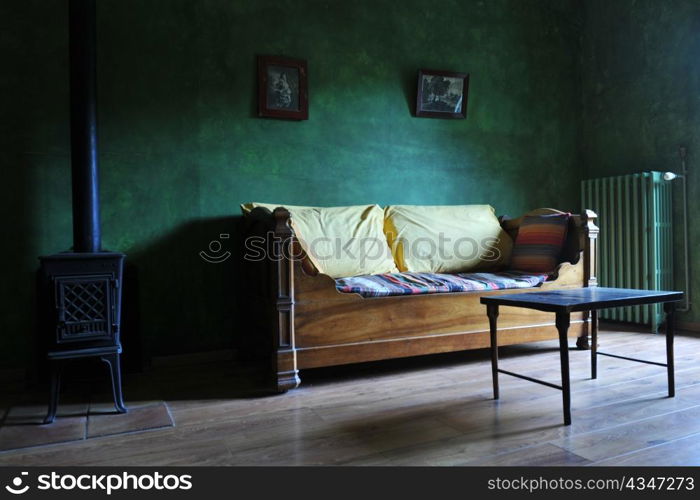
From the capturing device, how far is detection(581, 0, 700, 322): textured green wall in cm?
364

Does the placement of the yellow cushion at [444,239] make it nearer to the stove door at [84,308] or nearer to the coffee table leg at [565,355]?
the coffee table leg at [565,355]

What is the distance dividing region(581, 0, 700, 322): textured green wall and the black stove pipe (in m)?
3.77

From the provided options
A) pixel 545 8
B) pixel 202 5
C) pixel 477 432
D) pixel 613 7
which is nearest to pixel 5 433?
pixel 477 432

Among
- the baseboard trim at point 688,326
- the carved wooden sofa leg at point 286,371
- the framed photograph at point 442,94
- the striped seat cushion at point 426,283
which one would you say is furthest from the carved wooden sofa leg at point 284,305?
the baseboard trim at point 688,326

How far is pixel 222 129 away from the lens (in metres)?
3.16

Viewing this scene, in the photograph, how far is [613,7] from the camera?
4.11 m

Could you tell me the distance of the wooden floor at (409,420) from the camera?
1.65 m

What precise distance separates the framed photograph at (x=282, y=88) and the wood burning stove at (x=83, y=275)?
3.45ft

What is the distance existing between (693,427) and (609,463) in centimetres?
53

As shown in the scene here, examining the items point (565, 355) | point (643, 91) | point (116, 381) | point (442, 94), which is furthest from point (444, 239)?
point (116, 381)

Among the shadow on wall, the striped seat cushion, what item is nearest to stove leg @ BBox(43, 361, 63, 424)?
the shadow on wall

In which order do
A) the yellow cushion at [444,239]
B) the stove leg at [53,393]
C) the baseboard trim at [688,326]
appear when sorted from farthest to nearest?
the baseboard trim at [688,326]
the yellow cushion at [444,239]
the stove leg at [53,393]

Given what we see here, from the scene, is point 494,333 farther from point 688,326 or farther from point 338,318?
point 688,326

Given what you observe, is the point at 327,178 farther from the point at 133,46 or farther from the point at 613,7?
the point at 613,7
